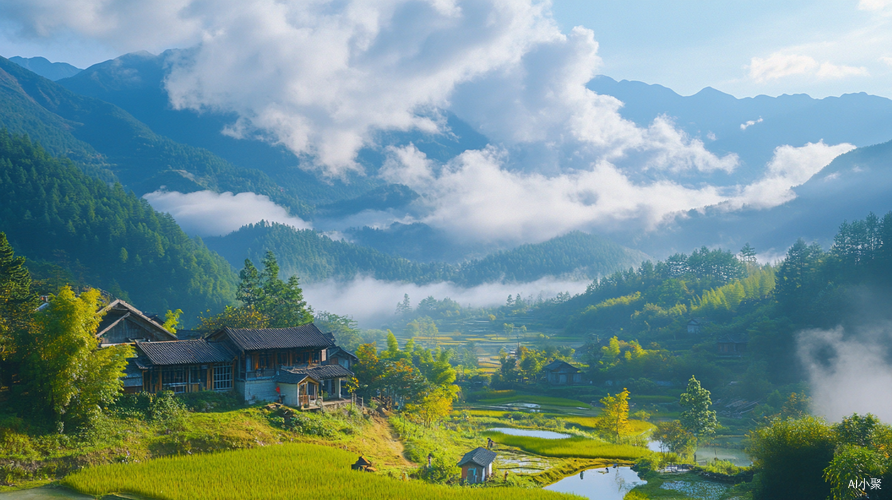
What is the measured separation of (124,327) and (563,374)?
71.8 m

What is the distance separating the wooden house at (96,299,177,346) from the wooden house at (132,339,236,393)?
11.4 ft

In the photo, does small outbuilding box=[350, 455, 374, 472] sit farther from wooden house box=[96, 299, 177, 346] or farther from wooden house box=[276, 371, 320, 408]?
wooden house box=[96, 299, 177, 346]

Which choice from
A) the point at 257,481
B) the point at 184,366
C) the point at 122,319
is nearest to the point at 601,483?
the point at 257,481

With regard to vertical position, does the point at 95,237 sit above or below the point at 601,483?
above

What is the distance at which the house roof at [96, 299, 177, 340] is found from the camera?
43562mm

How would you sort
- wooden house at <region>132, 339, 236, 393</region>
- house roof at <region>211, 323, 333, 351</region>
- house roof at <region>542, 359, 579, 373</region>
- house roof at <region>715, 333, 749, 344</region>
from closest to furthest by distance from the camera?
wooden house at <region>132, 339, 236, 393</region>, house roof at <region>211, 323, 333, 351</region>, house roof at <region>715, 333, 749, 344</region>, house roof at <region>542, 359, 579, 373</region>

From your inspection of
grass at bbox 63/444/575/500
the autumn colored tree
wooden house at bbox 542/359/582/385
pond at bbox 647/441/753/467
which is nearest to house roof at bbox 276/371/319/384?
grass at bbox 63/444/575/500

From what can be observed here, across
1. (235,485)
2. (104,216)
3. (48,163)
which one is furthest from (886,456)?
(48,163)

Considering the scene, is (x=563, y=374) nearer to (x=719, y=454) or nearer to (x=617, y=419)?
(x=617, y=419)

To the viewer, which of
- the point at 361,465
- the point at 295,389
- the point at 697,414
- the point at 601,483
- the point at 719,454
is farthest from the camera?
the point at 719,454

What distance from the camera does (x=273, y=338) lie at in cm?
4797

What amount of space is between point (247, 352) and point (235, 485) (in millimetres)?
18499

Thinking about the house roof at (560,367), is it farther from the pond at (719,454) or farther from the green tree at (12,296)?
the green tree at (12,296)

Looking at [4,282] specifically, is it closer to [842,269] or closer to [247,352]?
[247,352]
